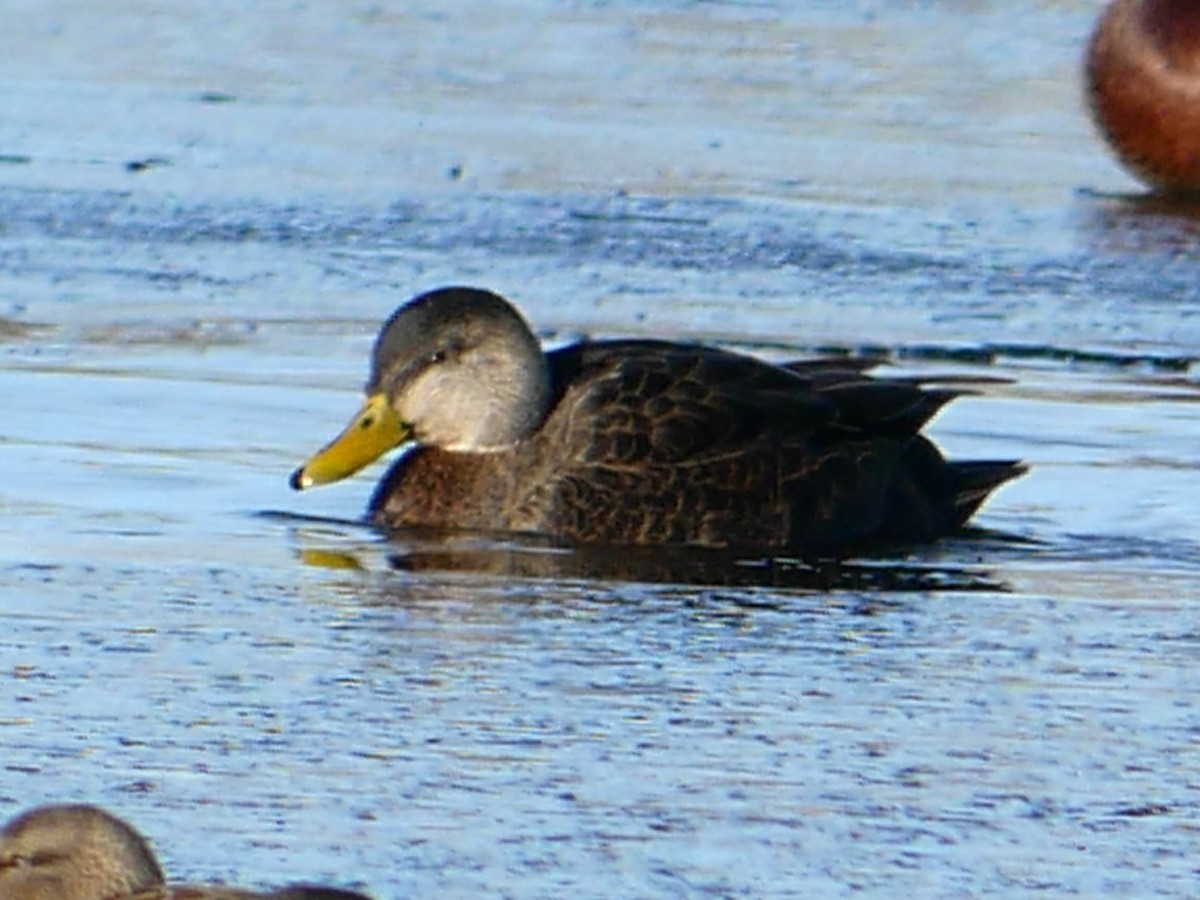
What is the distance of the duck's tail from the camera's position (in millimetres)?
8469

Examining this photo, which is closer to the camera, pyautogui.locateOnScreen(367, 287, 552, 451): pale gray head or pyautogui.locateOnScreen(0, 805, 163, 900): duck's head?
pyautogui.locateOnScreen(0, 805, 163, 900): duck's head

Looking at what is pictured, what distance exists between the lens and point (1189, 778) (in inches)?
236

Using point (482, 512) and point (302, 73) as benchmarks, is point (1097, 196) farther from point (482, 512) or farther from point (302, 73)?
point (482, 512)

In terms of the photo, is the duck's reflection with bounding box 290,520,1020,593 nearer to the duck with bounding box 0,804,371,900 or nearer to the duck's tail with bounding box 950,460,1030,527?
the duck's tail with bounding box 950,460,1030,527

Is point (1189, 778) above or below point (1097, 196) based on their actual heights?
below

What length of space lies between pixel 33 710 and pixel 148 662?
0.45 meters

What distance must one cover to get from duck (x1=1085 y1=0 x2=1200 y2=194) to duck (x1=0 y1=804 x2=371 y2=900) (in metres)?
9.16

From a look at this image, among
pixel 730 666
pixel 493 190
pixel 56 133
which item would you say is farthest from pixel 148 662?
pixel 56 133

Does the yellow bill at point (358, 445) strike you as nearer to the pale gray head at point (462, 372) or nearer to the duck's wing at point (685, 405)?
the pale gray head at point (462, 372)

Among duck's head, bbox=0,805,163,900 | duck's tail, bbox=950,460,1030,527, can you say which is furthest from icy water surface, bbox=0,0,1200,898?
duck's head, bbox=0,805,163,900

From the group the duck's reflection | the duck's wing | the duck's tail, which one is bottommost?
the duck's reflection

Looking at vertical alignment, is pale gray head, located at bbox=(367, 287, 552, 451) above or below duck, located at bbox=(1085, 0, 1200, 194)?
below

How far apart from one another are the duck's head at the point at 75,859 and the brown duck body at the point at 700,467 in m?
3.88

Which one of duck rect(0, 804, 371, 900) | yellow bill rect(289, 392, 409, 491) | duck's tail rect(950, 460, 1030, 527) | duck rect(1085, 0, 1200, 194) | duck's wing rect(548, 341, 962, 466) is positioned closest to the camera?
duck rect(0, 804, 371, 900)
